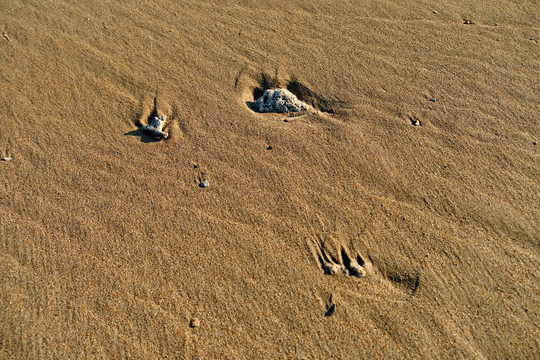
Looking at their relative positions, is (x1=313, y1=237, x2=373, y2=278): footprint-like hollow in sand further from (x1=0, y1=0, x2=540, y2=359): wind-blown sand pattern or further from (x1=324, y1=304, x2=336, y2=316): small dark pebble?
(x1=324, y1=304, x2=336, y2=316): small dark pebble

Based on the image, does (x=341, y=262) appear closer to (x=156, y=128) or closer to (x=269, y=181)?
(x=269, y=181)

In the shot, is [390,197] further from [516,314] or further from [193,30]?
[193,30]

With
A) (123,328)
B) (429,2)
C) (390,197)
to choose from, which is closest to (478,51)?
(429,2)

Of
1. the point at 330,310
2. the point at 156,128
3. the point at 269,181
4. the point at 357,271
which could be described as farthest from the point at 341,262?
the point at 156,128

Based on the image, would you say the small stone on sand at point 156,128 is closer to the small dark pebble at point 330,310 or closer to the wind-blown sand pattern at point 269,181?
the wind-blown sand pattern at point 269,181

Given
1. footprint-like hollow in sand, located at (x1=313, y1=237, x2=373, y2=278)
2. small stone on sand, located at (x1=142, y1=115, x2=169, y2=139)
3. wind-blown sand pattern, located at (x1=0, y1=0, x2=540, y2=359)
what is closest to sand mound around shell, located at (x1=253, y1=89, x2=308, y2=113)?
wind-blown sand pattern, located at (x1=0, y1=0, x2=540, y2=359)

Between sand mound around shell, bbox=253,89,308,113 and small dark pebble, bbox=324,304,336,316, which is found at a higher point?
sand mound around shell, bbox=253,89,308,113
